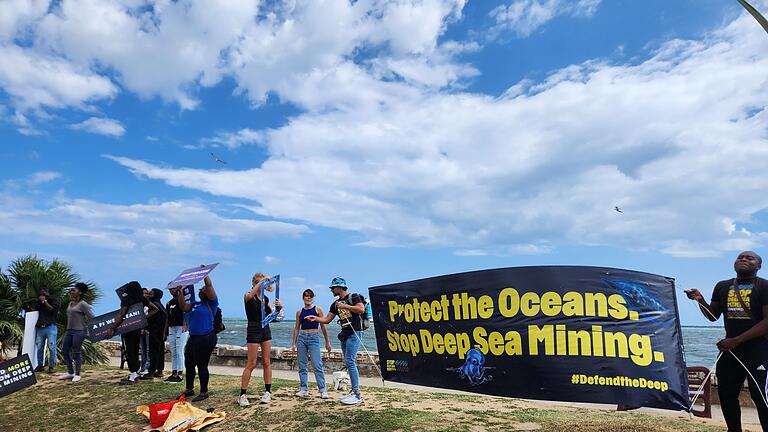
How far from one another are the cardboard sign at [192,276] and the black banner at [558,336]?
3.73 m

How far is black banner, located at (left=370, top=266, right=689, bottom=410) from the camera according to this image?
18.7 ft

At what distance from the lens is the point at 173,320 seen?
33.8 feet

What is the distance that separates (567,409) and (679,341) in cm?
354

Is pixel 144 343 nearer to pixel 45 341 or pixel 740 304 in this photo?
pixel 45 341

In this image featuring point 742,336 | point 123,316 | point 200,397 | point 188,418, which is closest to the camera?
point 742,336

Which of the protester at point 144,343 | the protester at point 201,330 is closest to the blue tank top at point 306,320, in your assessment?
the protester at point 201,330

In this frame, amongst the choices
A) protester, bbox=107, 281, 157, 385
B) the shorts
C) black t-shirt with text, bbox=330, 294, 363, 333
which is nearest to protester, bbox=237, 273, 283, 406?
the shorts

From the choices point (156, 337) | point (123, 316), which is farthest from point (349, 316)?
point (123, 316)

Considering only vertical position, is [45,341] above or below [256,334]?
below

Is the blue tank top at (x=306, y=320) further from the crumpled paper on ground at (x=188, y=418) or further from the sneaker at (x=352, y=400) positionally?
the crumpled paper on ground at (x=188, y=418)

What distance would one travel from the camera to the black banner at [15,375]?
8.98 meters

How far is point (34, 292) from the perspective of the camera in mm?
13805

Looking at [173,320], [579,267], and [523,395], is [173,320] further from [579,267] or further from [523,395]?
[579,267]

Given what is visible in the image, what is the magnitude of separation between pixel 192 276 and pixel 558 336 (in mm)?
5819
